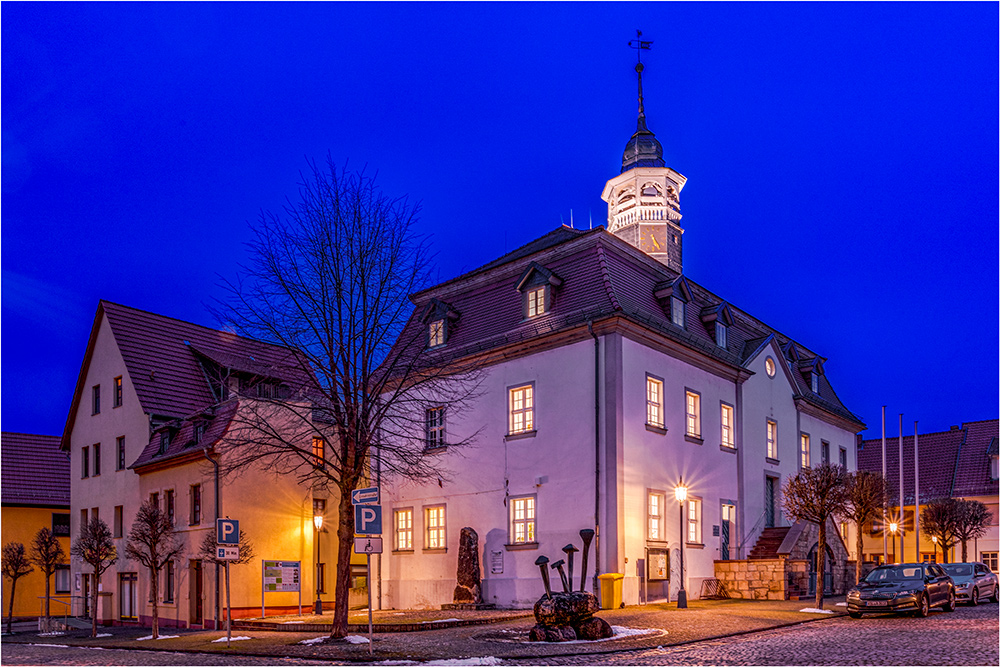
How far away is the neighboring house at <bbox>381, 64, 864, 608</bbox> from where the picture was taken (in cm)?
2722

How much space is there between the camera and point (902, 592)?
22797 mm

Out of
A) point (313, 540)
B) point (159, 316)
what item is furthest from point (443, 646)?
point (159, 316)

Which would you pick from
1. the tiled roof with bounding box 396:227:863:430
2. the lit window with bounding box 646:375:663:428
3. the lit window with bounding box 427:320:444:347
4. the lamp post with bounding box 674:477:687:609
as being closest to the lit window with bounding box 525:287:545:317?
the tiled roof with bounding box 396:227:863:430

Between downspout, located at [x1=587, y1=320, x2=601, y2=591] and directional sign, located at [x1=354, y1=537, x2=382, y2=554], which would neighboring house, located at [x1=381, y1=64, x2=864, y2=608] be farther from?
directional sign, located at [x1=354, y1=537, x2=382, y2=554]

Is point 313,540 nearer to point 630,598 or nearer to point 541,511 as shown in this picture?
point 541,511

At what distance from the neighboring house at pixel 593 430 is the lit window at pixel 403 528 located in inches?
2.5

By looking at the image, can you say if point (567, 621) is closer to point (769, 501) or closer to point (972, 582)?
point (972, 582)

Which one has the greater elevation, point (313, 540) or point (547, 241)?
point (547, 241)

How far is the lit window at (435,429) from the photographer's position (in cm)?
3191

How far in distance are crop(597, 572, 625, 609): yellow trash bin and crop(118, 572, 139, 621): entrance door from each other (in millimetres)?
19172

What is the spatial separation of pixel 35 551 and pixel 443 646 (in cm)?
3220

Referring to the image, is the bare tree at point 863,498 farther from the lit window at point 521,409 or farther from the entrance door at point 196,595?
the entrance door at point 196,595

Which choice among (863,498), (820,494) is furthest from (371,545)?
(863,498)

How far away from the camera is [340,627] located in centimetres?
1953
